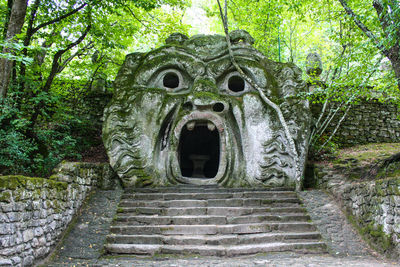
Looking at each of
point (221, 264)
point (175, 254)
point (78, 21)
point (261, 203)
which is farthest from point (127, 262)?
point (78, 21)

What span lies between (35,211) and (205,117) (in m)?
4.35

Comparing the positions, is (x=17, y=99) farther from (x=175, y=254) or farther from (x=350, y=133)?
(x=350, y=133)

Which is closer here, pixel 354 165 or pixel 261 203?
pixel 261 203

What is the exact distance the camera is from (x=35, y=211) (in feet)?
14.6

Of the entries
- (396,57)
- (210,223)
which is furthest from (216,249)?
(396,57)

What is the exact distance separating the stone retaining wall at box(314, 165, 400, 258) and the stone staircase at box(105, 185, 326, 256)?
32.7 inches

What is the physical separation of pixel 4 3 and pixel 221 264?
8.40 meters

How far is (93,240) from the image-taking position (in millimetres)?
5441

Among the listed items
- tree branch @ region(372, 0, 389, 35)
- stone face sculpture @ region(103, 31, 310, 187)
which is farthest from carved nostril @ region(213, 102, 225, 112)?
tree branch @ region(372, 0, 389, 35)

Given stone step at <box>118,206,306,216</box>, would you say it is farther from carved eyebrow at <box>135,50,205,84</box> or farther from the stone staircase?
carved eyebrow at <box>135,50,205,84</box>

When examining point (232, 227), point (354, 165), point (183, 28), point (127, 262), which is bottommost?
point (127, 262)

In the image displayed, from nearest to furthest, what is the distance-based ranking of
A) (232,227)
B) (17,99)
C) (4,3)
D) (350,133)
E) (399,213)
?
(399,213) < (232,227) < (17,99) < (4,3) < (350,133)

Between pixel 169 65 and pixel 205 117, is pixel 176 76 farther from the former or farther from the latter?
pixel 205 117

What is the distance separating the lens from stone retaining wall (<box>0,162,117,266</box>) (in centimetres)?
383
